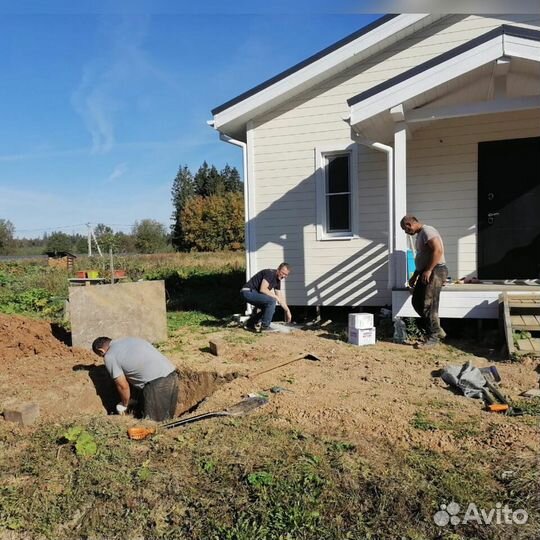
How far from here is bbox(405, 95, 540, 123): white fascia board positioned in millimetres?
6336

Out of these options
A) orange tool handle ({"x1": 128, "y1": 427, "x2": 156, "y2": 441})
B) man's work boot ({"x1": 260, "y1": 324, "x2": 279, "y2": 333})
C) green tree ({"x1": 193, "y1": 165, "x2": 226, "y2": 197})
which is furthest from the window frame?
green tree ({"x1": 193, "y1": 165, "x2": 226, "y2": 197})

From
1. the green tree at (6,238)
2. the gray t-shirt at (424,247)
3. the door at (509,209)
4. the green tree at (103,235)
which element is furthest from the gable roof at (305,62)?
the green tree at (6,238)

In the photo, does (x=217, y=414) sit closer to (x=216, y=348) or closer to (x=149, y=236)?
(x=216, y=348)

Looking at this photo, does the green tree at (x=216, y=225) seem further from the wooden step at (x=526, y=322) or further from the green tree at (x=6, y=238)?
the wooden step at (x=526, y=322)

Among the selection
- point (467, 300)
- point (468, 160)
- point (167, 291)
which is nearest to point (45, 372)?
point (467, 300)

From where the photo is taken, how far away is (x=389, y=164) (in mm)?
7320

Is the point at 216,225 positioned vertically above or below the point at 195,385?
above

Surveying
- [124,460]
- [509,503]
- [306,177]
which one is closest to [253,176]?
[306,177]

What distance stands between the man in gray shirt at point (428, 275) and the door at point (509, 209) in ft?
7.58

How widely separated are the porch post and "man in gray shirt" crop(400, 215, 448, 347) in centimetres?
40

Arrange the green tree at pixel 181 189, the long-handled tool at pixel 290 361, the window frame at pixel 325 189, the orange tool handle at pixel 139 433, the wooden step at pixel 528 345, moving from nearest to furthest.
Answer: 1. the orange tool handle at pixel 139 433
2. the long-handled tool at pixel 290 361
3. the wooden step at pixel 528 345
4. the window frame at pixel 325 189
5. the green tree at pixel 181 189

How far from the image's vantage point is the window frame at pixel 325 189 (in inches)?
346

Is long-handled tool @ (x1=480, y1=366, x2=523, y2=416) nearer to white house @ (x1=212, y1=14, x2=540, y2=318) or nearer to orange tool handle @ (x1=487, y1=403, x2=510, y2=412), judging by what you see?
orange tool handle @ (x1=487, y1=403, x2=510, y2=412)

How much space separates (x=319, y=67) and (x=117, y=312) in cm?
557
